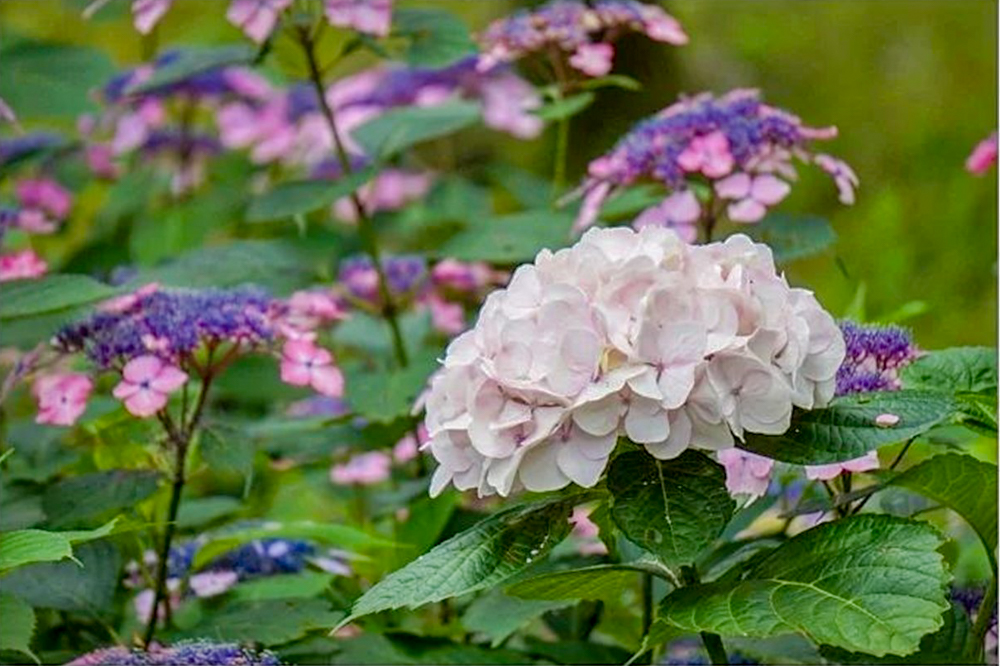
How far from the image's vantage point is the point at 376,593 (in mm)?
935

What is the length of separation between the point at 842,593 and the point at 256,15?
819 mm

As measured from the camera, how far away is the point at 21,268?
1.36 m

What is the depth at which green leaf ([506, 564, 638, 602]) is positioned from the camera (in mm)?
965

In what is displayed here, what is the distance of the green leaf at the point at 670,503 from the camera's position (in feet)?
3.00

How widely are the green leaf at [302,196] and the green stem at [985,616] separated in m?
0.73

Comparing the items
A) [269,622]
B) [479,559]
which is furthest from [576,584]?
[269,622]

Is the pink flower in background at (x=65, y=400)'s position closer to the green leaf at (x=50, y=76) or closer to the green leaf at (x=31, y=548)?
the green leaf at (x=31, y=548)

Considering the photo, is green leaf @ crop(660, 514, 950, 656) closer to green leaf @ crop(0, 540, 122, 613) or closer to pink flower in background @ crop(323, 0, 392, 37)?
green leaf @ crop(0, 540, 122, 613)

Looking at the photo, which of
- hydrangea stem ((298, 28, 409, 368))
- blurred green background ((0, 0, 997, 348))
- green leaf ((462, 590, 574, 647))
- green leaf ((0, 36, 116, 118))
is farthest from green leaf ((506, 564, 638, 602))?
blurred green background ((0, 0, 997, 348))

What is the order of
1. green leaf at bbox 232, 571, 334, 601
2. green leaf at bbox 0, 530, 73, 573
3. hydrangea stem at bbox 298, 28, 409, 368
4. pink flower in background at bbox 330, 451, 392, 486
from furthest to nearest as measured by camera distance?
pink flower in background at bbox 330, 451, 392, 486, hydrangea stem at bbox 298, 28, 409, 368, green leaf at bbox 232, 571, 334, 601, green leaf at bbox 0, 530, 73, 573

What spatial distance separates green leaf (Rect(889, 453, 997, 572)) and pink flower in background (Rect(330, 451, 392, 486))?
748 mm

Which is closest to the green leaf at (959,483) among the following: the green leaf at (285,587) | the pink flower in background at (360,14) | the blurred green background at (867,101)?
the green leaf at (285,587)

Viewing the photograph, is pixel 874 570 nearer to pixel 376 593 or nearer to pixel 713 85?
pixel 376 593

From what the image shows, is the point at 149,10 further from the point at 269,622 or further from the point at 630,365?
the point at 630,365
